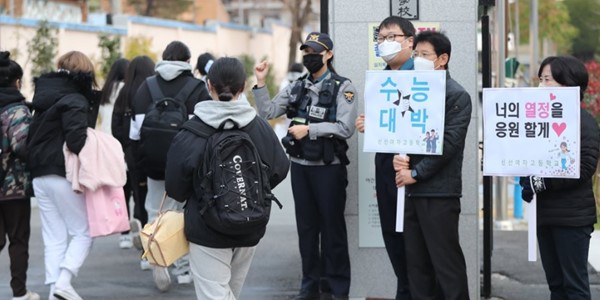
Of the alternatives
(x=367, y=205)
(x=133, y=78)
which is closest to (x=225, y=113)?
(x=367, y=205)

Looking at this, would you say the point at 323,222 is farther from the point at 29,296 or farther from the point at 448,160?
the point at 29,296

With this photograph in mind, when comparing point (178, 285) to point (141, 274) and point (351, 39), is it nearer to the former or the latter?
point (141, 274)

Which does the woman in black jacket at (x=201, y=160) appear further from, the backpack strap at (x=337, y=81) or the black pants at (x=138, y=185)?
the black pants at (x=138, y=185)

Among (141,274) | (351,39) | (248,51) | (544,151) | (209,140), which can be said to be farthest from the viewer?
(248,51)

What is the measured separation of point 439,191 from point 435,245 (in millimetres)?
339

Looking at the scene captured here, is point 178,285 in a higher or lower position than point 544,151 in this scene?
lower

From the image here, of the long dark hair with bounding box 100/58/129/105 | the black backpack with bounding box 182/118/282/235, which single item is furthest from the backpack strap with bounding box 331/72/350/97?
the long dark hair with bounding box 100/58/129/105

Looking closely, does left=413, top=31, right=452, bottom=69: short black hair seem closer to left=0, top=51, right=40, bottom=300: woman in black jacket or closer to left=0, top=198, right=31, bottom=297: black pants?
left=0, top=51, right=40, bottom=300: woman in black jacket

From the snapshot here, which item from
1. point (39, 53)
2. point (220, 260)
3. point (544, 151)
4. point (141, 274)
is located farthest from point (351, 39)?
point (39, 53)

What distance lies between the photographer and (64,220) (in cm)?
814

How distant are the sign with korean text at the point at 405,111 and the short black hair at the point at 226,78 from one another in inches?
43.8

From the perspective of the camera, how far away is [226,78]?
5859 mm

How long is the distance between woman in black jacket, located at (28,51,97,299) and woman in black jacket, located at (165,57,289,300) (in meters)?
2.15

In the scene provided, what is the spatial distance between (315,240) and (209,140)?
2.57 metres
